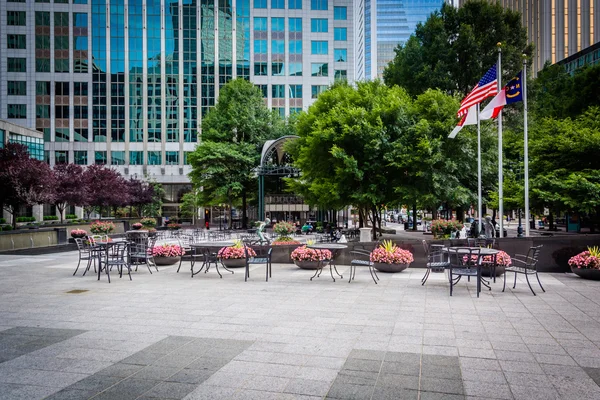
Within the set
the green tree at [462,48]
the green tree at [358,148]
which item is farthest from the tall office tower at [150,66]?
the green tree at [358,148]

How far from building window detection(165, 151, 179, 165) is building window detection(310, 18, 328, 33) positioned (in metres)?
26.5

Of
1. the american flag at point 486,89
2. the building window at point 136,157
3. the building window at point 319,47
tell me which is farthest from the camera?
the building window at point 319,47

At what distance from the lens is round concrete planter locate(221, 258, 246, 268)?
1528 centimetres

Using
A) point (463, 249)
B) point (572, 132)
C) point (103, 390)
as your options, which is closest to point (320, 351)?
point (103, 390)

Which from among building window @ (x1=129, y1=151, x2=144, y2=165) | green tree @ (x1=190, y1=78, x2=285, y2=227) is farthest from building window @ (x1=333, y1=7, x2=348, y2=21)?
building window @ (x1=129, y1=151, x2=144, y2=165)

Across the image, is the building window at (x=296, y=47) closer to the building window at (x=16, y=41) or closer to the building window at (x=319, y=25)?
the building window at (x=319, y=25)

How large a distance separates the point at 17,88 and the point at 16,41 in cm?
646

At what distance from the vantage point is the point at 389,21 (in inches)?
7431

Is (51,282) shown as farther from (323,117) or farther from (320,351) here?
(323,117)

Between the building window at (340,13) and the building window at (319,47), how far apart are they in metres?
4.24

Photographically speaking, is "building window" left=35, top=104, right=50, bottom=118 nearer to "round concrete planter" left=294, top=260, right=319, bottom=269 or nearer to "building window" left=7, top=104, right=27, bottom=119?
"building window" left=7, top=104, right=27, bottom=119

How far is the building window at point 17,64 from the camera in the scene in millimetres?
62125

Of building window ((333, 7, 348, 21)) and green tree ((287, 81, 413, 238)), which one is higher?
building window ((333, 7, 348, 21))

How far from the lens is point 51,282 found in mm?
12523
